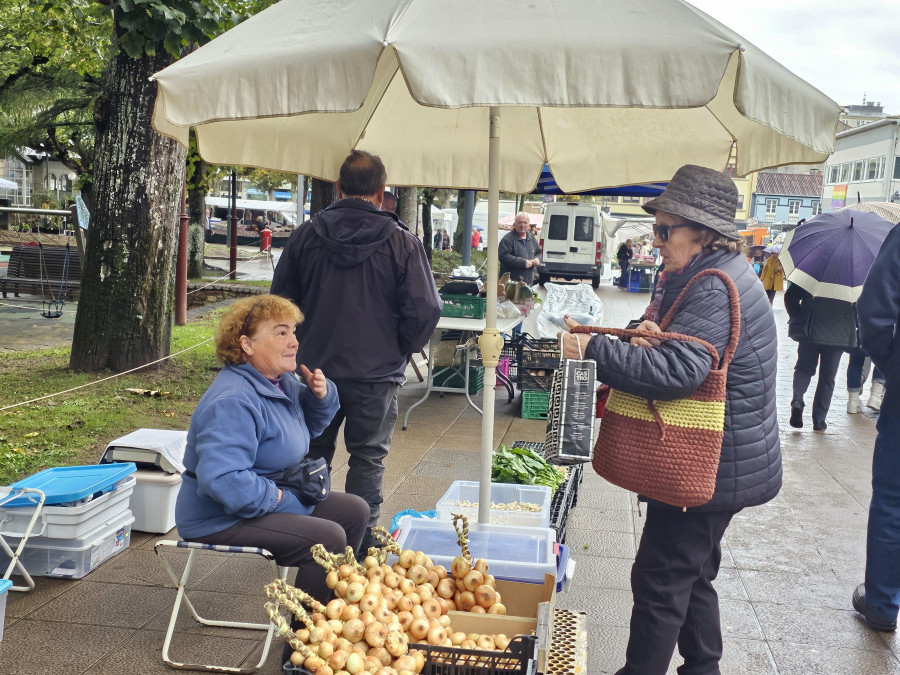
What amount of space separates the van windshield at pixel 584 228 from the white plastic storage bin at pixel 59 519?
26665 mm

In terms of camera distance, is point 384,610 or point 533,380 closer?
point 384,610

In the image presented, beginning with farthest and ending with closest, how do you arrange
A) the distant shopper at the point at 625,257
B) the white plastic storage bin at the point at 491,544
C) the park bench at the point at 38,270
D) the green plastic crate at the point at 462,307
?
the distant shopper at the point at 625,257, the park bench at the point at 38,270, the green plastic crate at the point at 462,307, the white plastic storage bin at the point at 491,544

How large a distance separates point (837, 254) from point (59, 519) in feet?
22.3

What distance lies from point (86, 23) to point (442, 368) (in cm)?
872

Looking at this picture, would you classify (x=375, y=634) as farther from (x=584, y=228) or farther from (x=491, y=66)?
(x=584, y=228)

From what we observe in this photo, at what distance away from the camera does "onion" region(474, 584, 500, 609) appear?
2863mm

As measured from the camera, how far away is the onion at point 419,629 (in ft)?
8.37

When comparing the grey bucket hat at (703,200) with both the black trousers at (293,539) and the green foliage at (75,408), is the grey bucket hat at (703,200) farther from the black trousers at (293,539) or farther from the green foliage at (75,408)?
the green foliage at (75,408)

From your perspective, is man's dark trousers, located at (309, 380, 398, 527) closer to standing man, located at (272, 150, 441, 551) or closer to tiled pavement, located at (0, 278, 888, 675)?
standing man, located at (272, 150, 441, 551)

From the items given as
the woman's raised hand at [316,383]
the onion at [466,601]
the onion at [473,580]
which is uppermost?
the woman's raised hand at [316,383]

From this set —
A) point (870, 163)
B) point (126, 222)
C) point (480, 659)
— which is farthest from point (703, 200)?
point (870, 163)

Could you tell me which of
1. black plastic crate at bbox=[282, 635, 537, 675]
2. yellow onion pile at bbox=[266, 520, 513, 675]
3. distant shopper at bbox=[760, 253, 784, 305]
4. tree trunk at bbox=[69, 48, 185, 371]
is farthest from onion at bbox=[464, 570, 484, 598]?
distant shopper at bbox=[760, 253, 784, 305]

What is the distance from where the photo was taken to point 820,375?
8.67 meters

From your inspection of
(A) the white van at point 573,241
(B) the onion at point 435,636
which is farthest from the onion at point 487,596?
(A) the white van at point 573,241
